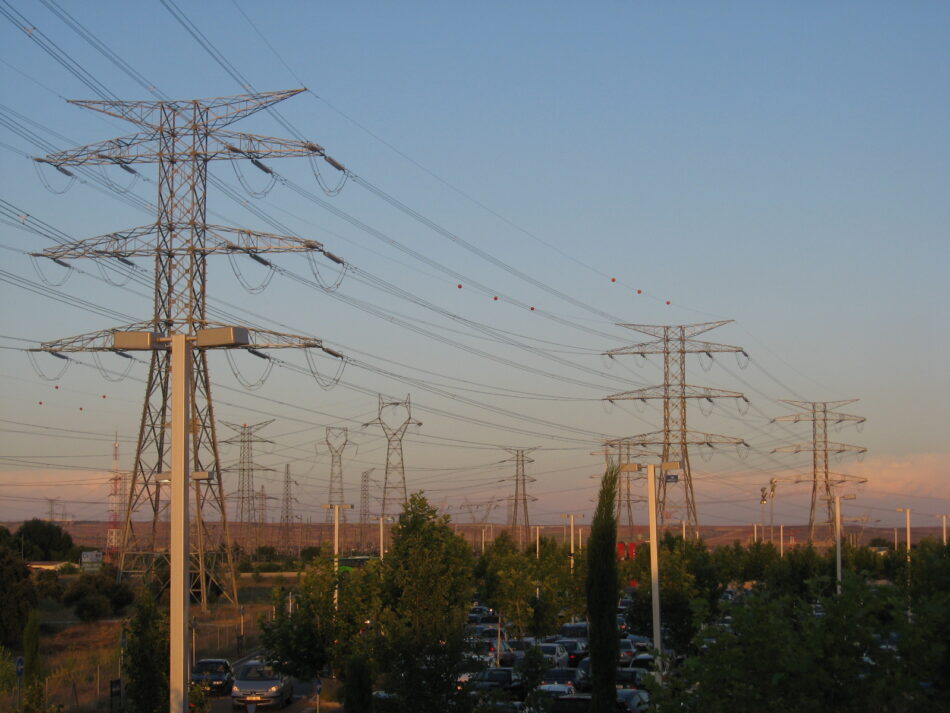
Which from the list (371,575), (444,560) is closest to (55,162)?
(371,575)

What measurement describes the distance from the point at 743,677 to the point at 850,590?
1.94 m

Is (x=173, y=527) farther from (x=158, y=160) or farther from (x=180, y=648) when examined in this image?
(x=158, y=160)

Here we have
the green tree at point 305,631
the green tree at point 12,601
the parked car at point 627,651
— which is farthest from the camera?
the green tree at point 12,601

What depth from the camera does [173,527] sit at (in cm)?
1722

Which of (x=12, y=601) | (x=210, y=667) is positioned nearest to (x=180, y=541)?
(x=210, y=667)

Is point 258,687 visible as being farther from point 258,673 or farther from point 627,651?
point 627,651

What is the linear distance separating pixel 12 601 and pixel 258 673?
907 inches

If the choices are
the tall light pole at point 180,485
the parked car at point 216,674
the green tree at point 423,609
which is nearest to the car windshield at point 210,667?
the parked car at point 216,674

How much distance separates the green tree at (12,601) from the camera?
5275cm

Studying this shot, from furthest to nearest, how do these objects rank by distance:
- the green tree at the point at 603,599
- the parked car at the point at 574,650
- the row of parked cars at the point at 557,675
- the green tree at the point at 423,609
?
the parked car at the point at 574,650 → the row of parked cars at the point at 557,675 → the green tree at the point at 603,599 → the green tree at the point at 423,609

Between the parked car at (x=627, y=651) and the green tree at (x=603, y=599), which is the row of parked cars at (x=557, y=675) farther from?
the green tree at (x=603, y=599)

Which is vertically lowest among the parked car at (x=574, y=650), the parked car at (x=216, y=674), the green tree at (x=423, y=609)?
the parked car at (x=574, y=650)

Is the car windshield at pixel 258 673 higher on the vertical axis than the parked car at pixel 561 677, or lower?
higher

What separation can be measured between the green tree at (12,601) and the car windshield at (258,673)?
21.0 metres
